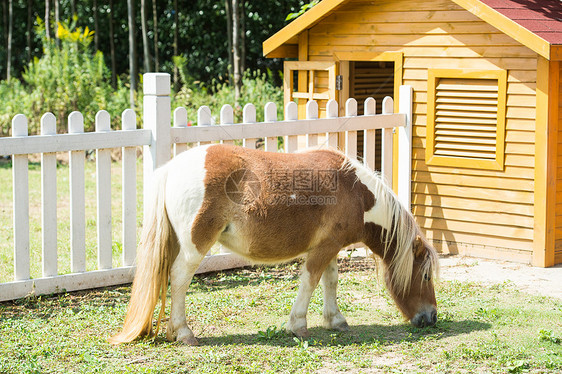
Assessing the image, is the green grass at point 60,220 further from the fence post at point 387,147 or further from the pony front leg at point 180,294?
the fence post at point 387,147

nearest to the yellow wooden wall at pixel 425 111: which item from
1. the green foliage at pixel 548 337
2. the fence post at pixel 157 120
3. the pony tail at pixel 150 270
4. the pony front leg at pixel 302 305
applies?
the green foliage at pixel 548 337

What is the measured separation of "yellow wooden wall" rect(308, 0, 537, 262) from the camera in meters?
7.03

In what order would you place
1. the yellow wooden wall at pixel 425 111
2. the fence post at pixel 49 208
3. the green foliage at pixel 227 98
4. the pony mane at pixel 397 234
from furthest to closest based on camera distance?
the green foliage at pixel 227 98 → the yellow wooden wall at pixel 425 111 → the fence post at pixel 49 208 → the pony mane at pixel 397 234

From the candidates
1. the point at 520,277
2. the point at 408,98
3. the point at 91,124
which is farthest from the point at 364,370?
the point at 91,124

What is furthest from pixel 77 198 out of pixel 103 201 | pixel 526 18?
pixel 526 18

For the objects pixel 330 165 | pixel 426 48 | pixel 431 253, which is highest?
pixel 426 48

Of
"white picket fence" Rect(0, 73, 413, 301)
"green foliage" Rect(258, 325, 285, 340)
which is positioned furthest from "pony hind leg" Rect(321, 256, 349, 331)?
"white picket fence" Rect(0, 73, 413, 301)

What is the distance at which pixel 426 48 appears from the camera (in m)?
7.63

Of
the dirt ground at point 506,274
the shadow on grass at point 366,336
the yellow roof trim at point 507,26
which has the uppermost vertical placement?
the yellow roof trim at point 507,26

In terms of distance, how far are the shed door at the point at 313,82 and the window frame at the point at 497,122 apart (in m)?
1.29

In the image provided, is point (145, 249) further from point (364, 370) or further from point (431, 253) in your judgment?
point (431, 253)

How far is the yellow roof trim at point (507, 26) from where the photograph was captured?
6430 millimetres

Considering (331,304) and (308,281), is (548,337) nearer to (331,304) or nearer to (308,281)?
(331,304)

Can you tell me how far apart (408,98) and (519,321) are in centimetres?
320
